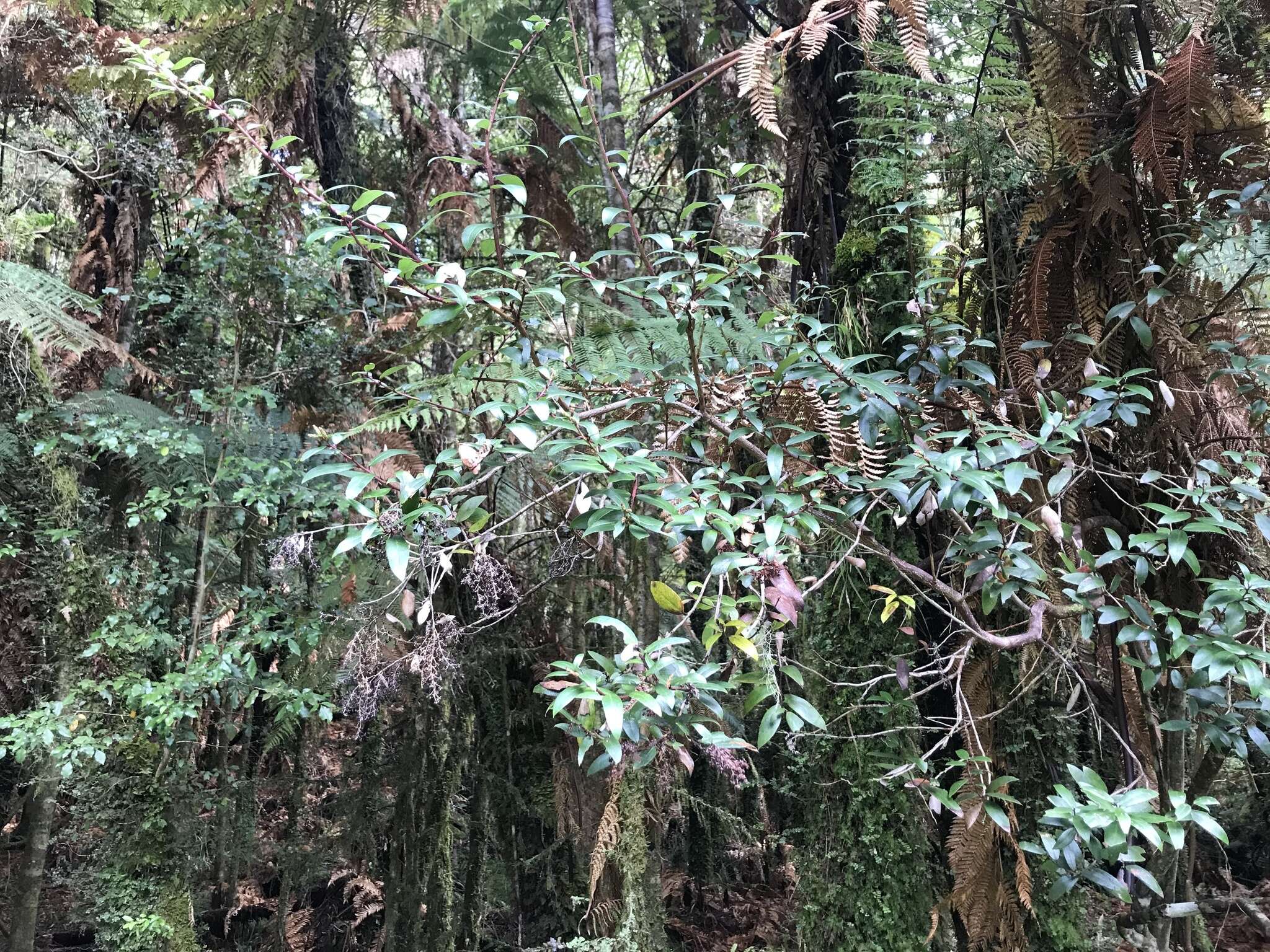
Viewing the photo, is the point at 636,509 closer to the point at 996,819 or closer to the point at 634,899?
the point at 996,819

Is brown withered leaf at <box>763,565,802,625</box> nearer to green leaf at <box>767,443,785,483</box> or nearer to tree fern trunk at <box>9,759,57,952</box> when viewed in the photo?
green leaf at <box>767,443,785,483</box>

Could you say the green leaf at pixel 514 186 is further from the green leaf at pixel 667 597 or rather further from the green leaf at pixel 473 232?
the green leaf at pixel 667 597

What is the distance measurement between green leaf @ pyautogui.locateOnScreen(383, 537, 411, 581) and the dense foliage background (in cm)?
9

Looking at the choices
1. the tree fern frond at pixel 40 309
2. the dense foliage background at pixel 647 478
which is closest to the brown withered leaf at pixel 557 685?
the dense foliage background at pixel 647 478

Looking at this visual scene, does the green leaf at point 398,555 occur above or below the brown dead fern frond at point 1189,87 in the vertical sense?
below

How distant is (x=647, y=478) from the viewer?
153 centimetres

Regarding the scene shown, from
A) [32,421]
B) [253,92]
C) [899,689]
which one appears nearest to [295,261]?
[253,92]

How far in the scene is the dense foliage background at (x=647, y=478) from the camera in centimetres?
138

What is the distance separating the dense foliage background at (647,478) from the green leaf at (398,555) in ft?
0.28

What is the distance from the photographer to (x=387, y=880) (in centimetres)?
354

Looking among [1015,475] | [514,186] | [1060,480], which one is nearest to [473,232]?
[514,186]

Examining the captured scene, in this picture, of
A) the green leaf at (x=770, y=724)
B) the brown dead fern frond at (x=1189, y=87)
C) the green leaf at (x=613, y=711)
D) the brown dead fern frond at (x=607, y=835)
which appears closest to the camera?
the green leaf at (x=613, y=711)

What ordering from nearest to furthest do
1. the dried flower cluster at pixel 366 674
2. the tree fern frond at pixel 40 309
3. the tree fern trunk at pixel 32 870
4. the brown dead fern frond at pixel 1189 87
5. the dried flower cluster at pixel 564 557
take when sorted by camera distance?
the brown dead fern frond at pixel 1189 87 → the dried flower cluster at pixel 564 557 → the dried flower cluster at pixel 366 674 → the tree fern frond at pixel 40 309 → the tree fern trunk at pixel 32 870

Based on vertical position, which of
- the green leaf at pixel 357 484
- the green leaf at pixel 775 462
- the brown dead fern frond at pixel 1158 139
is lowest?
the green leaf at pixel 357 484
